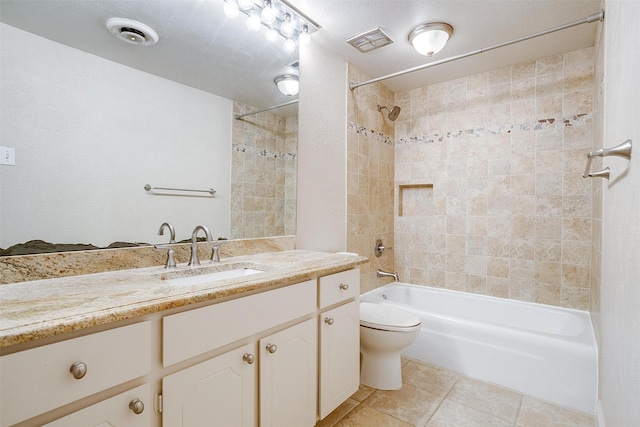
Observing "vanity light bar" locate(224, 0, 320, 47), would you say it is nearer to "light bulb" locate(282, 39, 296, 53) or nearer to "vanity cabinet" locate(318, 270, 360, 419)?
"light bulb" locate(282, 39, 296, 53)

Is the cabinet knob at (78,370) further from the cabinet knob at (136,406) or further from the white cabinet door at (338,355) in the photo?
the white cabinet door at (338,355)

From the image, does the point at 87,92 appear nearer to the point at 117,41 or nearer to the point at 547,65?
the point at 117,41

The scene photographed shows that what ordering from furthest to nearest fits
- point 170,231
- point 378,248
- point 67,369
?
point 378,248
point 170,231
point 67,369

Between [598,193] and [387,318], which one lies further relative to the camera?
[387,318]

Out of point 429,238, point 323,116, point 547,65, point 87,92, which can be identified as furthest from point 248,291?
point 547,65

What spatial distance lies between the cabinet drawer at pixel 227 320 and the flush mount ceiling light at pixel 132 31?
119 cm

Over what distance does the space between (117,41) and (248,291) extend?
1.17m

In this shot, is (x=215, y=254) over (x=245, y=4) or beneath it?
beneath

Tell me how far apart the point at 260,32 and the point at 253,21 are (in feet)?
0.32

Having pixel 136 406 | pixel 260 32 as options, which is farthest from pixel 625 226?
pixel 260 32

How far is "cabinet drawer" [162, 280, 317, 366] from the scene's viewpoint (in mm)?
875

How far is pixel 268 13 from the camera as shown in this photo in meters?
1.67

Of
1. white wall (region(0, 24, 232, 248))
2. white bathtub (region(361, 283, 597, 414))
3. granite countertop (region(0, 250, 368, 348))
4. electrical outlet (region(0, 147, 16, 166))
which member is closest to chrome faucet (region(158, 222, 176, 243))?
white wall (region(0, 24, 232, 248))

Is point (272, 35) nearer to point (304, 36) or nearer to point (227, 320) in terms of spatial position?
point (304, 36)
